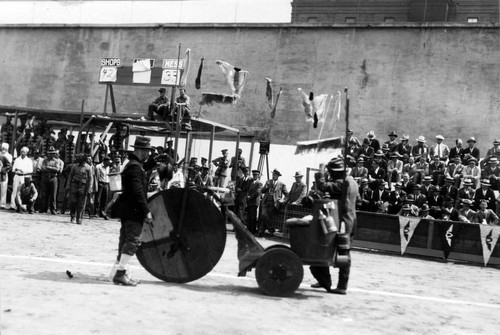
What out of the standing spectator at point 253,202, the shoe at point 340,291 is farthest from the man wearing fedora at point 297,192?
the shoe at point 340,291

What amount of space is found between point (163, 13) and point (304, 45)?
794 cm

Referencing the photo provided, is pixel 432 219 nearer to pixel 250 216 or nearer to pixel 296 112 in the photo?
pixel 250 216

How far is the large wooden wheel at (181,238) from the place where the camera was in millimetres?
8133

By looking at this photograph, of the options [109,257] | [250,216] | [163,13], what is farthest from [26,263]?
[163,13]

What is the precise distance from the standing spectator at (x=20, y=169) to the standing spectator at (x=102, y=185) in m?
2.06

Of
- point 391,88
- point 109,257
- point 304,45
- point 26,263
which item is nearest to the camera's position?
point 26,263

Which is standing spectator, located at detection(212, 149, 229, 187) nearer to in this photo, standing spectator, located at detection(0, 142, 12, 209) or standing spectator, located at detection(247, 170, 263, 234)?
standing spectator, located at detection(247, 170, 263, 234)

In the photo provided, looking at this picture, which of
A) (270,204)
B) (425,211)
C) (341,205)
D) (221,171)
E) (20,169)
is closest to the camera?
(341,205)

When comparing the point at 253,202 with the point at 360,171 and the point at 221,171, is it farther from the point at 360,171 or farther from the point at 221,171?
the point at 360,171

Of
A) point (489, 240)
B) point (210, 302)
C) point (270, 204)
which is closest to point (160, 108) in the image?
point (270, 204)

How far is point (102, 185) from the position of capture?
62.7 feet

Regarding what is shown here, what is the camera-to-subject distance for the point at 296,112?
2756cm

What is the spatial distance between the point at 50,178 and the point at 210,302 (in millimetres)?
12799

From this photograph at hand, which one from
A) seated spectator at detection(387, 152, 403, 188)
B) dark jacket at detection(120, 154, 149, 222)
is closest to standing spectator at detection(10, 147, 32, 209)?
seated spectator at detection(387, 152, 403, 188)
